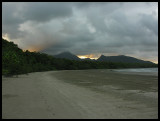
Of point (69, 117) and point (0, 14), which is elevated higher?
point (0, 14)

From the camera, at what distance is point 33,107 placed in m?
9.75

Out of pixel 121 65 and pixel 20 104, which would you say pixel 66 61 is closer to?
pixel 121 65

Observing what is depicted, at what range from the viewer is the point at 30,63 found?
257 ft

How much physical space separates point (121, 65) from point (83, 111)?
14665 centimetres

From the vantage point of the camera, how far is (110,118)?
7.78 m

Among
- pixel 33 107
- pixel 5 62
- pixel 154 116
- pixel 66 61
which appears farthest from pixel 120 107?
pixel 66 61

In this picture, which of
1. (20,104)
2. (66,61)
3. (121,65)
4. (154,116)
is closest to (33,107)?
(20,104)

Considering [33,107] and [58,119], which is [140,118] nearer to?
[58,119]

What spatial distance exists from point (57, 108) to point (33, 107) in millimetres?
1130

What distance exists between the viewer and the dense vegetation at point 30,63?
113 feet

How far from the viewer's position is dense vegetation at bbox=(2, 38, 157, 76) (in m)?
34.4

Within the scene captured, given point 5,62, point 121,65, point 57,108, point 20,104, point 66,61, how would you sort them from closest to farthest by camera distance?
1. point 57,108
2. point 20,104
3. point 5,62
4. point 66,61
5. point 121,65

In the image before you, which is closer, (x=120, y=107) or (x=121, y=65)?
(x=120, y=107)

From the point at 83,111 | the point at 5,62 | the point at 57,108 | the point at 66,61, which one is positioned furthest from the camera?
the point at 66,61
